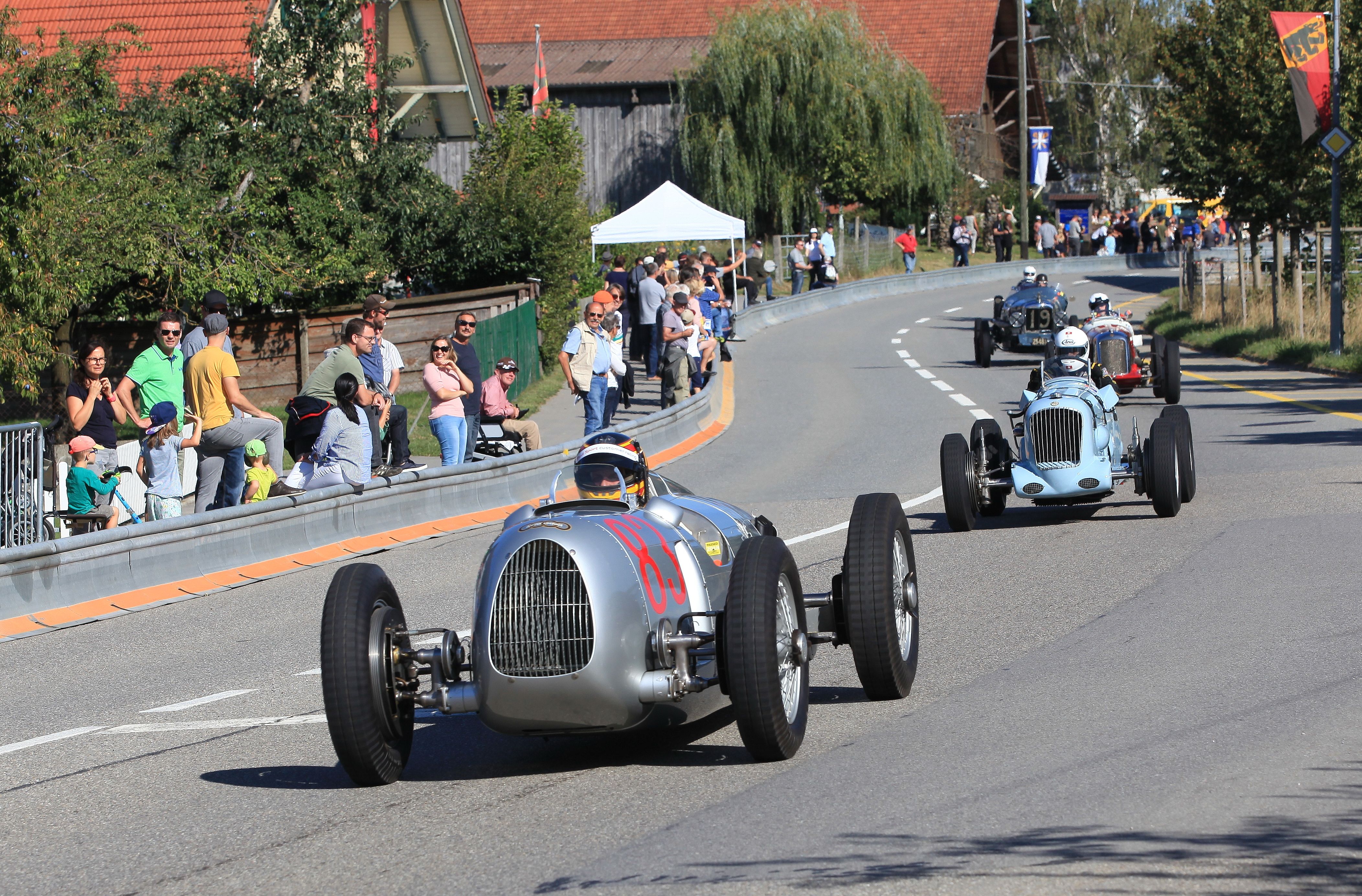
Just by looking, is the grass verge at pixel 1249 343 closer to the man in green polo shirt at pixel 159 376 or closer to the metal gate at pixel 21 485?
the man in green polo shirt at pixel 159 376

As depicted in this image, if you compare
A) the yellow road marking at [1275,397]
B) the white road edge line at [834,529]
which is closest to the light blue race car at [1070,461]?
the white road edge line at [834,529]

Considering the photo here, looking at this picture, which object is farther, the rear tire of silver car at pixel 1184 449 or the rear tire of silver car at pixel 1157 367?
the rear tire of silver car at pixel 1157 367

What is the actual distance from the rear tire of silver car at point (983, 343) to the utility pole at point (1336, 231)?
226 inches

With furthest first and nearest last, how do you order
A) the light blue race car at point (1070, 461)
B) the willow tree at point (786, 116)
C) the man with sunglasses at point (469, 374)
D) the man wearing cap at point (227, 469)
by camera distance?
the willow tree at point (786, 116), the man with sunglasses at point (469, 374), the man wearing cap at point (227, 469), the light blue race car at point (1070, 461)

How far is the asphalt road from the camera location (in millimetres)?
5422

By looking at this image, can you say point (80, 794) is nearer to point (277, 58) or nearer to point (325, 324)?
point (325, 324)

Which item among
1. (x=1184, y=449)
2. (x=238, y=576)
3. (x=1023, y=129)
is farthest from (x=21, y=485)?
(x=1023, y=129)

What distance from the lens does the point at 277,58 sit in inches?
990

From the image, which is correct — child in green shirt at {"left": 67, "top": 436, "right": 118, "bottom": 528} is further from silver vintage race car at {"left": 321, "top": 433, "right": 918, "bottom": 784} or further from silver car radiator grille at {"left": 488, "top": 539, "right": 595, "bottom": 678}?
silver car radiator grille at {"left": 488, "top": 539, "right": 595, "bottom": 678}

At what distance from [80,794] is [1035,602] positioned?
577cm

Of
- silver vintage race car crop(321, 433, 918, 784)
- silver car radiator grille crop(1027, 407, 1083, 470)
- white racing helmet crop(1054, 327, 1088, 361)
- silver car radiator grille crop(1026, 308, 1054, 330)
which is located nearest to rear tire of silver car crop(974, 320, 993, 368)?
silver car radiator grille crop(1026, 308, 1054, 330)

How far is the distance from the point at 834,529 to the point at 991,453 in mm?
1479

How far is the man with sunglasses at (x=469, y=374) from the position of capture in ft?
55.3

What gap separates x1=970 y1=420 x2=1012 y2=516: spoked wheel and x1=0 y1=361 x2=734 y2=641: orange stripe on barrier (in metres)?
3.87
